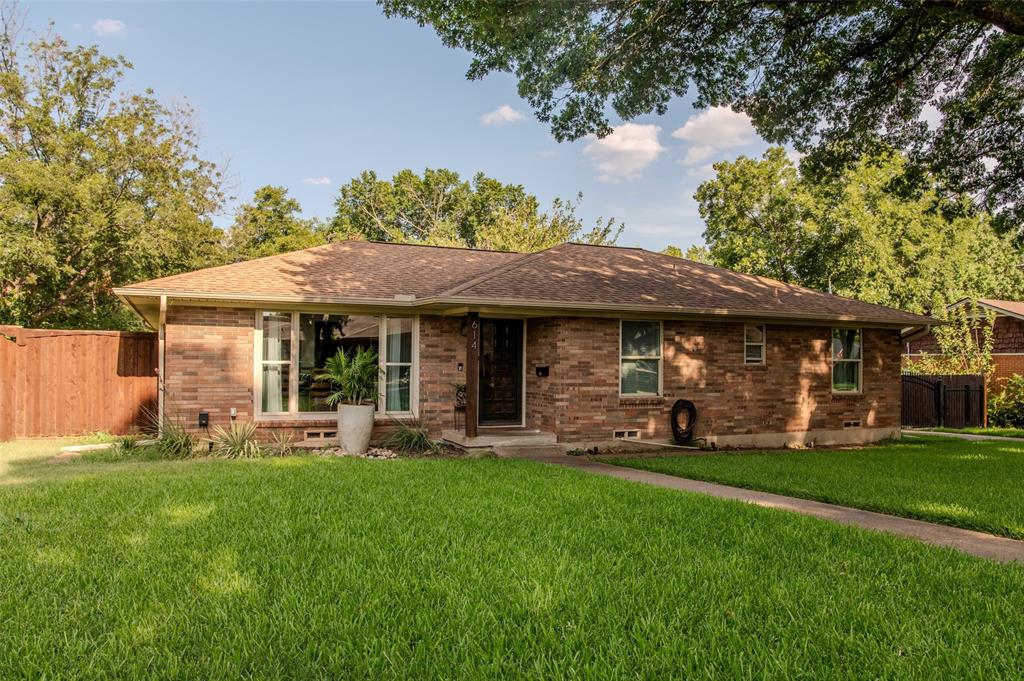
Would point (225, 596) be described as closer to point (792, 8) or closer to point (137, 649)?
point (137, 649)

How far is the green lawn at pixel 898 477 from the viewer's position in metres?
6.81

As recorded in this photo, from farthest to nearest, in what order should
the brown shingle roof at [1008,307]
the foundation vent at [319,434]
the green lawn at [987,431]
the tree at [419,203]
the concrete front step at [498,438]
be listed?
the tree at [419,203]
the brown shingle roof at [1008,307]
the green lawn at [987,431]
the foundation vent at [319,434]
the concrete front step at [498,438]

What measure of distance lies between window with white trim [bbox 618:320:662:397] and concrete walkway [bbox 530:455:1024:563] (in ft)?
10.1

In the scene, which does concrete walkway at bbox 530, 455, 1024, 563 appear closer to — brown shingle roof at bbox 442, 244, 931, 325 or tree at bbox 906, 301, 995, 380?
brown shingle roof at bbox 442, 244, 931, 325

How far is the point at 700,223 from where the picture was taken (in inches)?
1363

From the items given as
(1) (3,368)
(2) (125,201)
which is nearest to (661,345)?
(1) (3,368)

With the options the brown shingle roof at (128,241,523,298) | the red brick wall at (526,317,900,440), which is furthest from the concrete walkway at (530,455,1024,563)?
the brown shingle roof at (128,241,523,298)

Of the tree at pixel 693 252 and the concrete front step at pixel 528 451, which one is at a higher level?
the tree at pixel 693 252

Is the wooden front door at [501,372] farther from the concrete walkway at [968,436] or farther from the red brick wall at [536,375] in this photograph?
the concrete walkway at [968,436]

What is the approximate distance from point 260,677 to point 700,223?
34422 millimetres

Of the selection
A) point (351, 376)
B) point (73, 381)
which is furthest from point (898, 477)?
point (73, 381)

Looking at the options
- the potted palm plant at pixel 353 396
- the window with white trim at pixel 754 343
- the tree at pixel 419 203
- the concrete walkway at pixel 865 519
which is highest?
the tree at pixel 419 203

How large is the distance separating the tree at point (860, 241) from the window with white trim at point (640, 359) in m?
16.0

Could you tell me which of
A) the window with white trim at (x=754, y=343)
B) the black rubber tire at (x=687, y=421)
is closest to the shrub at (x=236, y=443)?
the black rubber tire at (x=687, y=421)
